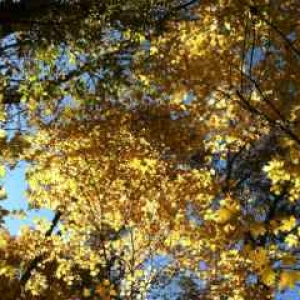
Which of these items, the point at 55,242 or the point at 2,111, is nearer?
the point at 2,111

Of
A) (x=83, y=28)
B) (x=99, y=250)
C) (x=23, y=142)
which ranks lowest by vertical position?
(x=23, y=142)

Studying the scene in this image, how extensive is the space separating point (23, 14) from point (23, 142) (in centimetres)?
244

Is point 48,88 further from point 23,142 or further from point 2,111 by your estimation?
point 23,142

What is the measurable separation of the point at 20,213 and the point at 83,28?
386 centimetres

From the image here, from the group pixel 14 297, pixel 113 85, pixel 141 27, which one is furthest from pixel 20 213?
pixel 141 27

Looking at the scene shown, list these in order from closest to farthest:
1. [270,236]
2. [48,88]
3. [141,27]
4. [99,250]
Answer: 1. [48,88]
2. [141,27]
3. [270,236]
4. [99,250]

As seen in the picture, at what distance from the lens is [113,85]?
32.0 feet

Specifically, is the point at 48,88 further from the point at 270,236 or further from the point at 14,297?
the point at 270,236

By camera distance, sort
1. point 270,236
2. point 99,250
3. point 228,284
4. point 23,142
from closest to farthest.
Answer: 1. point 23,142
2. point 228,284
3. point 270,236
4. point 99,250

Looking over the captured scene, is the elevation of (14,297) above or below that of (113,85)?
below

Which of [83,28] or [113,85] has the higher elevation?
[83,28]

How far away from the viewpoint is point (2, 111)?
809 centimetres

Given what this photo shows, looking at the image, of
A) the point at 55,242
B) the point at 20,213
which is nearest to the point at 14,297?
the point at 20,213

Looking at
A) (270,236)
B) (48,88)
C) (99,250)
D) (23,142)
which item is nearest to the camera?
(23,142)
